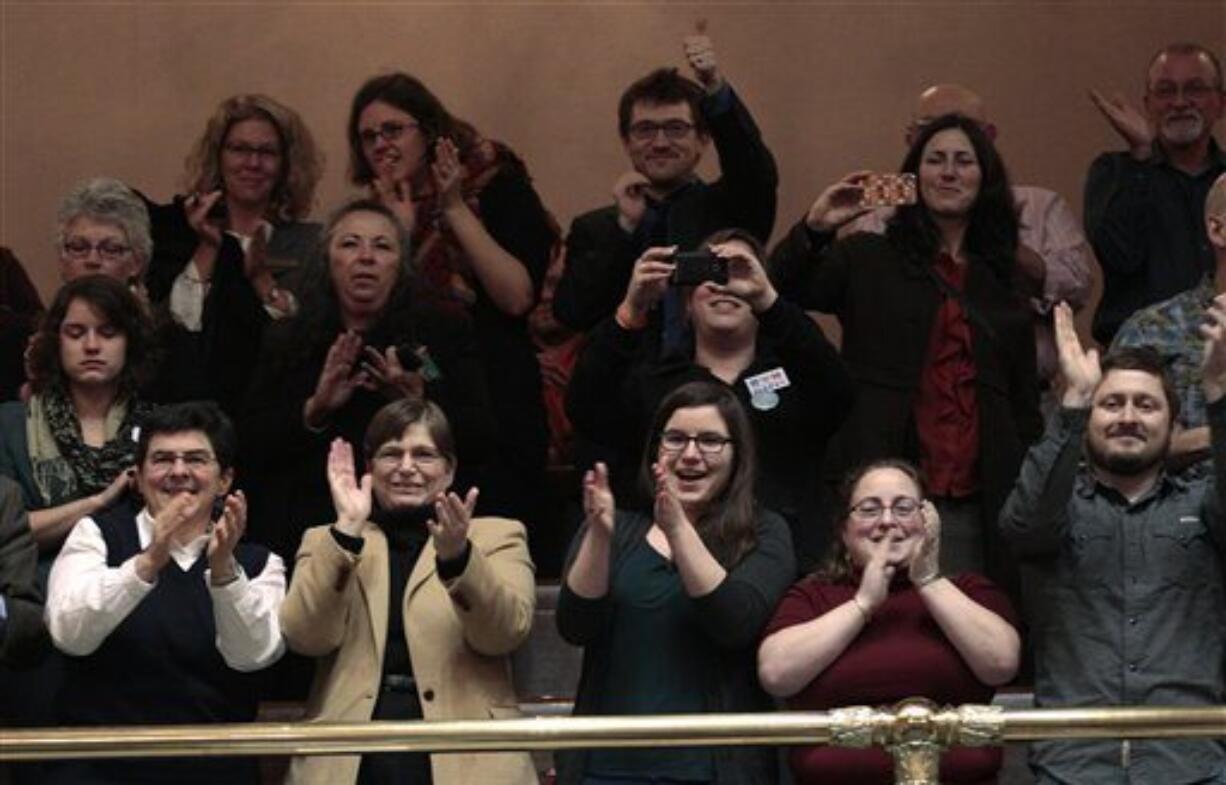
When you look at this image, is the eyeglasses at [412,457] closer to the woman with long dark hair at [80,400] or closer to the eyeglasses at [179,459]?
the eyeglasses at [179,459]

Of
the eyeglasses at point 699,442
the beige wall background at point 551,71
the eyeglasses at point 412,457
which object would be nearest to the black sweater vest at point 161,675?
the eyeglasses at point 412,457

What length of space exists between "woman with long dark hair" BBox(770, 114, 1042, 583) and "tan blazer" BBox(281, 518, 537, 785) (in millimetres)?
1281

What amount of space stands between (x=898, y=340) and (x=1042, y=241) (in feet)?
3.53

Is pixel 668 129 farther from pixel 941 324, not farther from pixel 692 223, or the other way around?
pixel 941 324

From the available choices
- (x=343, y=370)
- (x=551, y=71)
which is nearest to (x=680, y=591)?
(x=343, y=370)

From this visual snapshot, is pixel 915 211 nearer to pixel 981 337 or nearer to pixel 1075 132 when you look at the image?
pixel 981 337

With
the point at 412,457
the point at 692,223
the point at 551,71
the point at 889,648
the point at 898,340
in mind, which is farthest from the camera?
the point at 551,71

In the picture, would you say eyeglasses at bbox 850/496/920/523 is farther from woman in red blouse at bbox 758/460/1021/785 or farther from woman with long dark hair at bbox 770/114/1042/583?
woman with long dark hair at bbox 770/114/1042/583

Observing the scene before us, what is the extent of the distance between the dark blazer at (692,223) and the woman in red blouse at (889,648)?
1616mm

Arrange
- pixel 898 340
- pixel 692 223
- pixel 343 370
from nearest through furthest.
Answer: pixel 343 370
pixel 898 340
pixel 692 223

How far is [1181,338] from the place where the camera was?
8.97 metres

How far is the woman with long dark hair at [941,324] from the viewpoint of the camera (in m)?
9.02

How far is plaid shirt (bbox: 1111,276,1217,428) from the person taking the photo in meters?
8.88

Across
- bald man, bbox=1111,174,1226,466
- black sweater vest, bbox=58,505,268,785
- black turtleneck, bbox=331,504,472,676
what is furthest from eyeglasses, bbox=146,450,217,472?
bald man, bbox=1111,174,1226,466
